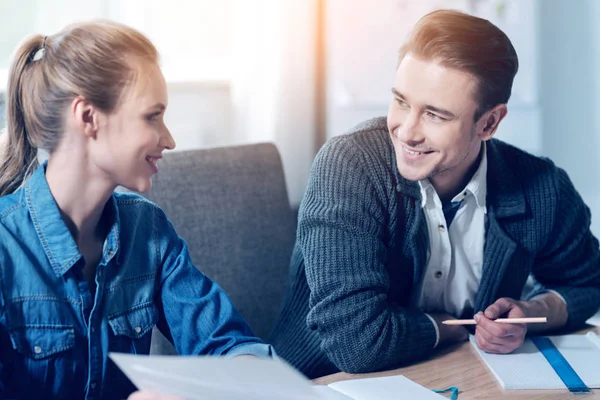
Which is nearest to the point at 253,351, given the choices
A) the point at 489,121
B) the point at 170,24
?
the point at 489,121

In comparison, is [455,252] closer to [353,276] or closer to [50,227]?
→ [353,276]

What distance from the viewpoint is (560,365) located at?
1280 mm

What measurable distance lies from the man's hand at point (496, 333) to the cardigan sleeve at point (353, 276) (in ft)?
0.27

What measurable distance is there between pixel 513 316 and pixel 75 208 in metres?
0.77

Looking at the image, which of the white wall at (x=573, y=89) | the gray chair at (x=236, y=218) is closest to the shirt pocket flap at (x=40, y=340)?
the gray chair at (x=236, y=218)

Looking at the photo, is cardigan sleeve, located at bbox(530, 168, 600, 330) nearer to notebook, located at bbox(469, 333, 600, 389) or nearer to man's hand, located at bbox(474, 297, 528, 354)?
notebook, located at bbox(469, 333, 600, 389)

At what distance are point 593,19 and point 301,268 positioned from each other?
1.66 meters

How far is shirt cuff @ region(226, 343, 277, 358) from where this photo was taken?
4.00 ft

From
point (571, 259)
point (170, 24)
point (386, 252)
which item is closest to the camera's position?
point (386, 252)

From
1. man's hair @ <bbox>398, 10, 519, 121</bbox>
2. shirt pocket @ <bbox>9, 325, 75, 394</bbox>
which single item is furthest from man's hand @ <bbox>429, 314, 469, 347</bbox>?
shirt pocket @ <bbox>9, 325, 75, 394</bbox>

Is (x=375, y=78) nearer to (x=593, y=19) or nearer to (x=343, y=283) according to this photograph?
(x=593, y=19)

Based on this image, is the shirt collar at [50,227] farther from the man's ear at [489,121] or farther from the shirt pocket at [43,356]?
the man's ear at [489,121]

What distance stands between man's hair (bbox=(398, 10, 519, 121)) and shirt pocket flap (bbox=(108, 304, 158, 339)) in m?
0.63

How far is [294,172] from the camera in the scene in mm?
2545
